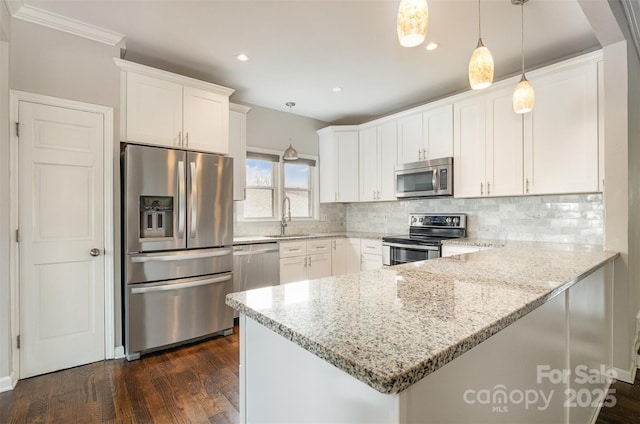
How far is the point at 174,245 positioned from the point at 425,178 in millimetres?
2755

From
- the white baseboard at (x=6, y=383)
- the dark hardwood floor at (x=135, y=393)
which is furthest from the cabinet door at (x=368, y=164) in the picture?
the white baseboard at (x=6, y=383)

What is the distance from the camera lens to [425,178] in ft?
12.3

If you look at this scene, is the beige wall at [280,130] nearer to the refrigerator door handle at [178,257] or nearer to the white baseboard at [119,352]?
the refrigerator door handle at [178,257]

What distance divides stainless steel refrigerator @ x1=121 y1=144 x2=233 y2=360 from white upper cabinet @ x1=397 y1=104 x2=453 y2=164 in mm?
2149

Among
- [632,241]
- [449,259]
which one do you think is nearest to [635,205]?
[632,241]

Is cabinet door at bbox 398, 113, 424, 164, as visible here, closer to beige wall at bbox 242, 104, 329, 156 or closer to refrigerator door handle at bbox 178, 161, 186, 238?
beige wall at bbox 242, 104, 329, 156

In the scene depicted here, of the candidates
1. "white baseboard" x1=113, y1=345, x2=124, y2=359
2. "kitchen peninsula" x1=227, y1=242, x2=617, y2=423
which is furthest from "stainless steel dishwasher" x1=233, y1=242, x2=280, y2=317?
"kitchen peninsula" x1=227, y1=242, x2=617, y2=423

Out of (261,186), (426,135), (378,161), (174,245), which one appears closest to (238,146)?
(261,186)

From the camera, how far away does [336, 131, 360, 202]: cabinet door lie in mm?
4574

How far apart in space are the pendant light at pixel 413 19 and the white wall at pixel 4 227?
261cm

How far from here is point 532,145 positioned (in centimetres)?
292

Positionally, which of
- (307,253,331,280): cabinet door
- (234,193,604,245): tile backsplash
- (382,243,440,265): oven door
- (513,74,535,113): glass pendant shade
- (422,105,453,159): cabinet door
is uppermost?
(422,105,453,159): cabinet door

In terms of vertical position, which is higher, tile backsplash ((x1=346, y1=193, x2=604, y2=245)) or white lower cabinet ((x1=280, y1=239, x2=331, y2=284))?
tile backsplash ((x1=346, y1=193, x2=604, y2=245))

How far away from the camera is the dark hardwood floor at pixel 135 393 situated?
Result: 74.4 inches
